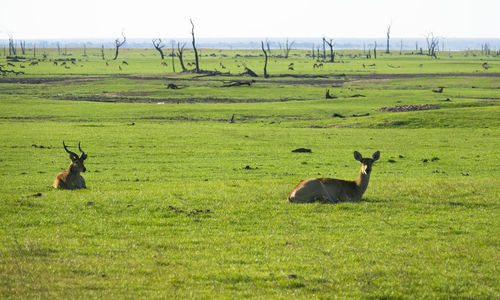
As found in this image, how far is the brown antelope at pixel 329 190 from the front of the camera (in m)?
15.4

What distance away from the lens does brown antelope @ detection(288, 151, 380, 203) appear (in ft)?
50.5

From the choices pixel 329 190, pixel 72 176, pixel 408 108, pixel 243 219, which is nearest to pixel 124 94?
pixel 408 108

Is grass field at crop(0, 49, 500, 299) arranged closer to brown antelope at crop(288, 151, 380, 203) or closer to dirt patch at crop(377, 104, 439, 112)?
brown antelope at crop(288, 151, 380, 203)

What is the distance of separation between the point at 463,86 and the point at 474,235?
7512 centimetres

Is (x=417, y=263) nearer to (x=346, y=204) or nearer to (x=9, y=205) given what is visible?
(x=346, y=204)

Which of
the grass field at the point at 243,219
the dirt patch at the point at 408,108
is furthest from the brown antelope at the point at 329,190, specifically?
the dirt patch at the point at 408,108

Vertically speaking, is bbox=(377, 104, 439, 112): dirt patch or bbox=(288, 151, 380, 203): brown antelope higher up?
bbox=(288, 151, 380, 203): brown antelope

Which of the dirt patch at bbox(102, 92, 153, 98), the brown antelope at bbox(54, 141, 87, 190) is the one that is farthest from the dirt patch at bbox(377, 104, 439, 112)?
the brown antelope at bbox(54, 141, 87, 190)

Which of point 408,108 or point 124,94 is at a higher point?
point 124,94

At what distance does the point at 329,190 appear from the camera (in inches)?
615

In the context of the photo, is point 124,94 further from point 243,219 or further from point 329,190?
point 243,219

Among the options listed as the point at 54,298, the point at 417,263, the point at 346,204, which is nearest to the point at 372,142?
the point at 346,204

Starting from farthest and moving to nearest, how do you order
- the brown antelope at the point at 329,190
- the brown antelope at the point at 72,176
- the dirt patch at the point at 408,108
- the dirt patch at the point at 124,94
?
the dirt patch at the point at 124,94 → the dirt patch at the point at 408,108 → the brown antelope at the point at 72,176 → the brown antelope at the point at 329,190

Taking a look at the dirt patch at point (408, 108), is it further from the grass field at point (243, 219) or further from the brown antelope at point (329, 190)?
the brown antelope at point (329, 190)
